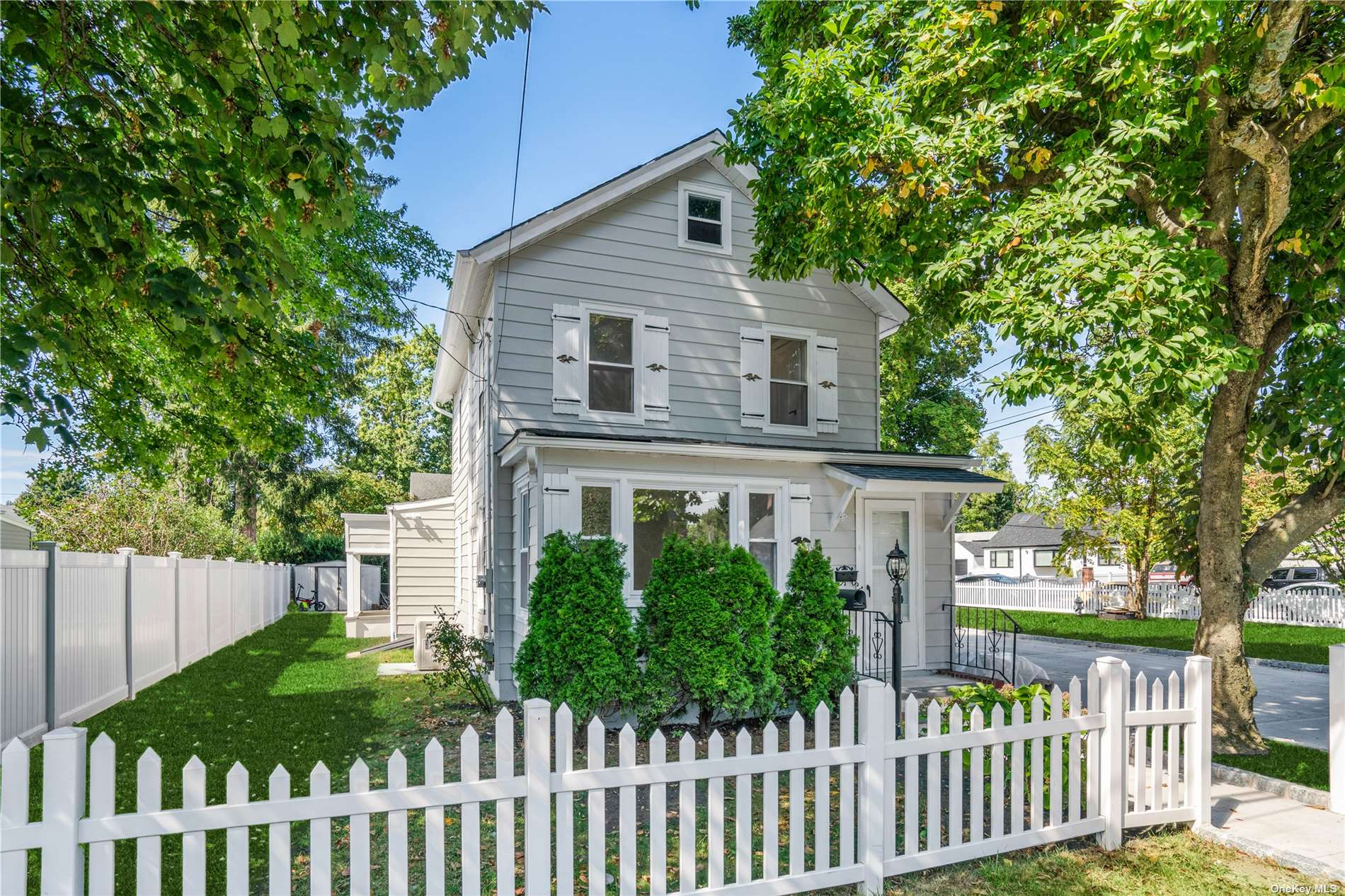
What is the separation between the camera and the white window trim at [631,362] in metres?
10.2

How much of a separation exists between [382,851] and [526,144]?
6.56 meters

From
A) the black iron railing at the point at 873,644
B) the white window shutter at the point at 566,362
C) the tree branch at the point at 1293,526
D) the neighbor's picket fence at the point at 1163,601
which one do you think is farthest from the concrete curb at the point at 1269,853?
the neighbor's picket fence at the point at 1163,601

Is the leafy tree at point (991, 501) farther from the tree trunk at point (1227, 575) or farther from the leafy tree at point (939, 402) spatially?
the tree trunk at point (1227, 575)

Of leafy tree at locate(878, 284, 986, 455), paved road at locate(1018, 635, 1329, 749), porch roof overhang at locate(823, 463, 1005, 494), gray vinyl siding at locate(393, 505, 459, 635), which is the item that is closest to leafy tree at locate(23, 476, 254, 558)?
gray vinyl siding at locate(393, 505, 459, 635)

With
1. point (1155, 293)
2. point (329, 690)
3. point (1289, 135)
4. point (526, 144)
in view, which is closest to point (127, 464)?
point (329, 690)

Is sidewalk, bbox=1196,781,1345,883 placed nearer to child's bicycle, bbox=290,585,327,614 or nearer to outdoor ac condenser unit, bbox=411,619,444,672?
outdoor ac condenser unit, bbox=411,619,444,672

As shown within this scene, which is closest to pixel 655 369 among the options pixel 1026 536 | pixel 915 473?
pixel 915 473

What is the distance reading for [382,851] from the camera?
4.74 m

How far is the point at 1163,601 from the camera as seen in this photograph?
72.7ft

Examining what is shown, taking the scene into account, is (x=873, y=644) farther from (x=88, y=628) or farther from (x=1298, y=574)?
(x=1298, y=574)

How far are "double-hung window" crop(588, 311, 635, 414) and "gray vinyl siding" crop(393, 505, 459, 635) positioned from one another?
7019mm

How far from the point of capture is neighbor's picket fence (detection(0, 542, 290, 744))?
6504 millimetres

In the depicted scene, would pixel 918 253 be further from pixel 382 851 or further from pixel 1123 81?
pixel 382 851

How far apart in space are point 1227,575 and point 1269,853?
2785 mm
